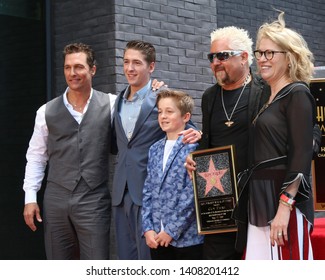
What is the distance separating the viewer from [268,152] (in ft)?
10.9

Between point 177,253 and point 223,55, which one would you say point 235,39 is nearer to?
point 223,55

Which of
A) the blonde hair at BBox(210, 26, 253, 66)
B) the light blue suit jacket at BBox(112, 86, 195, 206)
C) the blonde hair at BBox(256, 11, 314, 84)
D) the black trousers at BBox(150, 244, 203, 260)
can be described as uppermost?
the blonde hair at BBox(210, 26, 253, 66)

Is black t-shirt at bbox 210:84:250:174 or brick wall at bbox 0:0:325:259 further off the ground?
brick wall at bbox 0:0:325:259

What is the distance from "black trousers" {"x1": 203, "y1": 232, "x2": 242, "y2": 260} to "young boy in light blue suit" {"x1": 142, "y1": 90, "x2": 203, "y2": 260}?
20cm

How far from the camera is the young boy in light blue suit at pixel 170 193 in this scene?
13.0ft

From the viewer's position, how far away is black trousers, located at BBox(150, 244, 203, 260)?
3.98 metres

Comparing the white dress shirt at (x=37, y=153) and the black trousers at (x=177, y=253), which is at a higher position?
the white dress shirt at (x=37, y=153)

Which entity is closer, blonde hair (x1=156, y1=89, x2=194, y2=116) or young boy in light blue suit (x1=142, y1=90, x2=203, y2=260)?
young boy in light blue suit (x1=142, y1=90, x2=203, y2=260)

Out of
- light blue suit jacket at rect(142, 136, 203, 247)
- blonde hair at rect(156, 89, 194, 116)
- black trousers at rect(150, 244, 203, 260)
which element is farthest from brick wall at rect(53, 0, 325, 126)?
black trousers at rect(150, 244, 203, 260)

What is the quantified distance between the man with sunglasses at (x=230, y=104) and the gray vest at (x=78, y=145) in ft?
2.41

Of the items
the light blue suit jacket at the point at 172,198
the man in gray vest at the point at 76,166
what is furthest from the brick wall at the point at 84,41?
the light blue suit jacket at the point at 172,198

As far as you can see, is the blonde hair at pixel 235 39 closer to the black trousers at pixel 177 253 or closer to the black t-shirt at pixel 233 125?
the black t-shirt at pixel 233 125

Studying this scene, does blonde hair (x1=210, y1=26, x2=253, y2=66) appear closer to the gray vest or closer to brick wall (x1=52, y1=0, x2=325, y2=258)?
the gray vest
